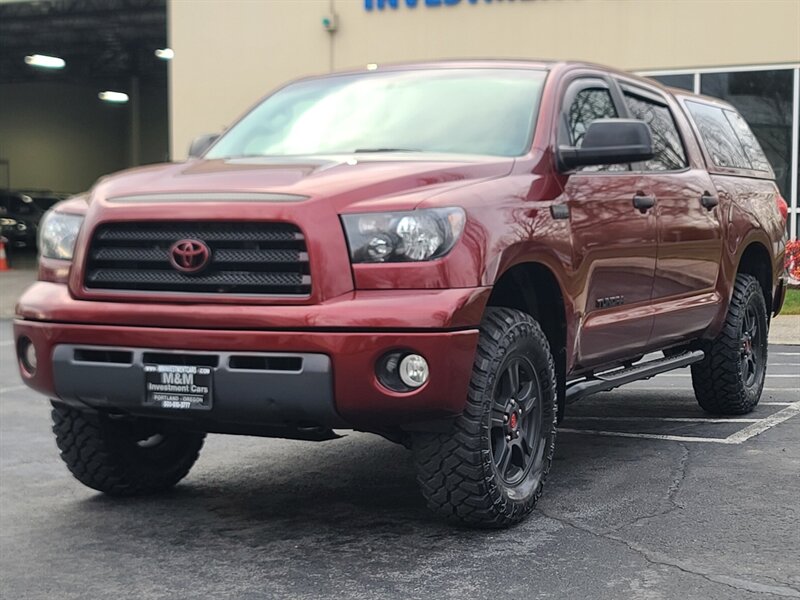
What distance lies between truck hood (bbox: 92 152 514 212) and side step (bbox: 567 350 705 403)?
1.24 metres

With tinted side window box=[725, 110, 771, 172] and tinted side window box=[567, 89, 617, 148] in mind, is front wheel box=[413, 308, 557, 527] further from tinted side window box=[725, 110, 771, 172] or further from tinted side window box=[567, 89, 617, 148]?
tinted side window box=[725, 110, 771, 172]

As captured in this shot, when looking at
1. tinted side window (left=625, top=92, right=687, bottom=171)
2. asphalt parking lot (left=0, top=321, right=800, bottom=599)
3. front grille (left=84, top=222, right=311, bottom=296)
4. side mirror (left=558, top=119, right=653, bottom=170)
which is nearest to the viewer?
asphalt parking lot (left=0, top=321, right=800, bottom=599)

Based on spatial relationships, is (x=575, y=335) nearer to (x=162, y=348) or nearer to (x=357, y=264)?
(x=357, y=264)

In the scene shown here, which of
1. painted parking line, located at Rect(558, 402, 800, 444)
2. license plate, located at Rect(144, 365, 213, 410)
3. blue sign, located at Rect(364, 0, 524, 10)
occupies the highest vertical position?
blue sign, located at Rect(364, 0, 524, 10)

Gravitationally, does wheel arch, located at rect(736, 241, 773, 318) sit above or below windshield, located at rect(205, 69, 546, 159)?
below

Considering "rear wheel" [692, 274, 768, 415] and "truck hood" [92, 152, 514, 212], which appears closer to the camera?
"truck hood" [92, 152, 514, 212]

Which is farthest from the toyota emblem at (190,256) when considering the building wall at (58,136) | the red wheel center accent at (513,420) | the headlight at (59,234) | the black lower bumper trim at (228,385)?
the building wall at (58,136)

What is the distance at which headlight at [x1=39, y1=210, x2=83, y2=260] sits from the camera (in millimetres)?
4980

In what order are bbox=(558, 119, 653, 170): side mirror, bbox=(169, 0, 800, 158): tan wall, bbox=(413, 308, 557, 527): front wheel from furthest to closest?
bbox=(169, 0, 800, 158): tan wall
bbox=(558, 119, 653, 170): side mirror
bbox=(413, 308, 557, 527): front wheel

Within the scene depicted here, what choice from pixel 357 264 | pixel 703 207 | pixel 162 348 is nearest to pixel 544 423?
pixel 357 264

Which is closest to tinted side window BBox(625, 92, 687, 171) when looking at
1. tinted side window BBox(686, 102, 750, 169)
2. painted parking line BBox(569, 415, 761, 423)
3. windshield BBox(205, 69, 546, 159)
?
tinted side window BBox(686, 102, 750, 169)

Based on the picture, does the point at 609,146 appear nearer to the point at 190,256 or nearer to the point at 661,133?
the point at 661,133

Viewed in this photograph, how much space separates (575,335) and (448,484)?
112 centimetres

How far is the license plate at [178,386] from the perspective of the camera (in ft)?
14.9
